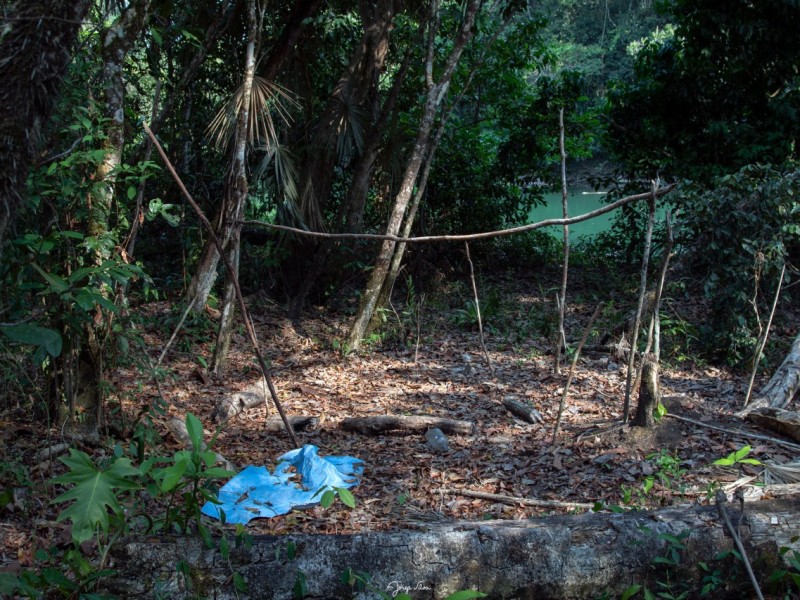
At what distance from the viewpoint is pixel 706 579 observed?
2.77 metres

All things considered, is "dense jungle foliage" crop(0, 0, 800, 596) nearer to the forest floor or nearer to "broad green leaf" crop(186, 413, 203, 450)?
the forest floor

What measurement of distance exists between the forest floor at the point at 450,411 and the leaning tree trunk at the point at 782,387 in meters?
0.19

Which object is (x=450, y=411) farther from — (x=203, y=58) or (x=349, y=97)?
(x=349, y=97)

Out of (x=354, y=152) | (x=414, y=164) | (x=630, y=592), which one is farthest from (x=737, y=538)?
(x=354, y=152)

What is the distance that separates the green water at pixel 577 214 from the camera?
15133mm

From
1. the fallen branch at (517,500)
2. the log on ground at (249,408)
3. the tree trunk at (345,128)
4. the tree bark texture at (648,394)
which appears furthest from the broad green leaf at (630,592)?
the tree trunk at (345,128)

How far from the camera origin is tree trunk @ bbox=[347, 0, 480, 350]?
21.4 feet

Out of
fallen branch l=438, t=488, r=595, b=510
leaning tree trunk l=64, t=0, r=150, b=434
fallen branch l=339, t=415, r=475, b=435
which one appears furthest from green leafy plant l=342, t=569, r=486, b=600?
fallen branch l=339, t=415, r=475, b=435

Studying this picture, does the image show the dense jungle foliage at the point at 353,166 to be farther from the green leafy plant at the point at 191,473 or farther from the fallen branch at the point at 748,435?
the fallen branch at the point at 748,435

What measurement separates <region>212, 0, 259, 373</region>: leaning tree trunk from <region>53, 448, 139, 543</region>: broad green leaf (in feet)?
9.89

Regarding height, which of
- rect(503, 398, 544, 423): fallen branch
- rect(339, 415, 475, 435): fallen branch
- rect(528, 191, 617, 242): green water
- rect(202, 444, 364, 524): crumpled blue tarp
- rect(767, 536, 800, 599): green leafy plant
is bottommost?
rect(202, 444, 364, 524): crumpled blue tarp

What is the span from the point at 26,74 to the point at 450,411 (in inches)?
156

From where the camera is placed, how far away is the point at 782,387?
5355mm

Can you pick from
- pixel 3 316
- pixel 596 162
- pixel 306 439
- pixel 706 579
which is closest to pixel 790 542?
pixel 706 579
